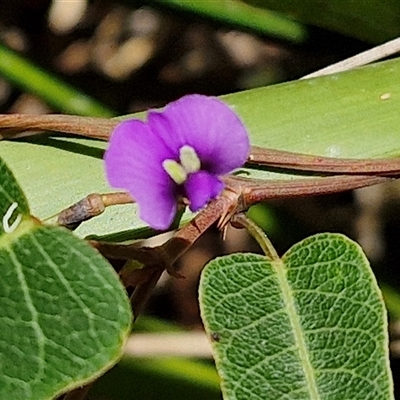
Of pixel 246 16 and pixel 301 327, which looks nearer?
pixel 301 327

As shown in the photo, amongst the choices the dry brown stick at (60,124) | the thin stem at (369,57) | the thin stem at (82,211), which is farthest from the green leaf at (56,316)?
the thin stem at (369,57)

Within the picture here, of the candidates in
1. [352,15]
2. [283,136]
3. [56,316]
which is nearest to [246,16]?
[352,15]

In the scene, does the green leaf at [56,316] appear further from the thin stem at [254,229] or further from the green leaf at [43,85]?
the green leaf at [43,85]

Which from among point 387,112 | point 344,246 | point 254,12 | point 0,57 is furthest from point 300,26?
point 344,246

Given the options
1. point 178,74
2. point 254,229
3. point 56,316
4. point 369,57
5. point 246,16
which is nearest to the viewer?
point 56,316

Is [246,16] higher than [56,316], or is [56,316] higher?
[246,16]

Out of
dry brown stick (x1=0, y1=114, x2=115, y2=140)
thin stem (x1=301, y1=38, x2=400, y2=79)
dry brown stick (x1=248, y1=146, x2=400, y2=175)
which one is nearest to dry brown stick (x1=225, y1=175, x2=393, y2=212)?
dry brown stick (x1=248, y1=146, x2=400, y2=175)

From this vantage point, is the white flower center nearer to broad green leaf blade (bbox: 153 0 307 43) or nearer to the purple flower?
the purple flower

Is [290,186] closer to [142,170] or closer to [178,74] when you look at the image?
[142,170]
